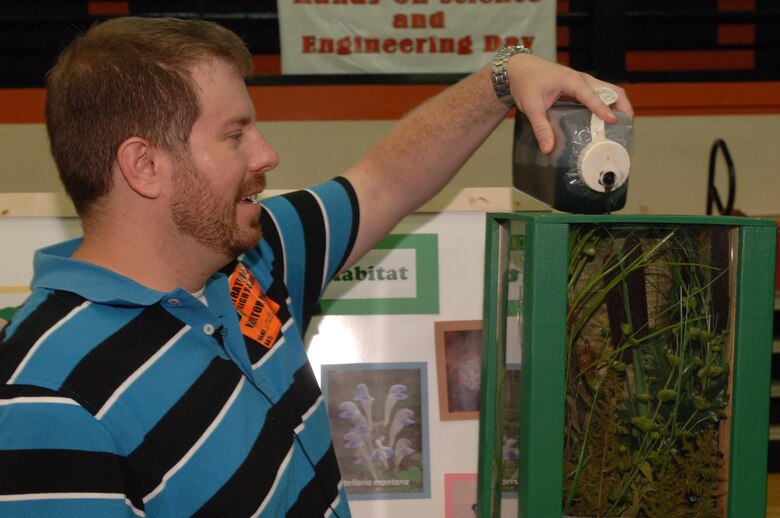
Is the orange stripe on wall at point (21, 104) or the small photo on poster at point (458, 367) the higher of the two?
the orange stripe on wall at point (21, 104)

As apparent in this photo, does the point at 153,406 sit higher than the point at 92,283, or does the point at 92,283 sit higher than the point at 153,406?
the point at 92,283

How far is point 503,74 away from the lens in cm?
124

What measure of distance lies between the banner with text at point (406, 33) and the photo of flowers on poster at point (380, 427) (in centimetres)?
230

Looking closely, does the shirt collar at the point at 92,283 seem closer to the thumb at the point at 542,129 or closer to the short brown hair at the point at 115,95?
the short brown hair at the point at 115,95

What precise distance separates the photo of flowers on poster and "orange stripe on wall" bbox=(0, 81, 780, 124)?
2287 mm

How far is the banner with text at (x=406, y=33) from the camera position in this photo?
3.42 metres

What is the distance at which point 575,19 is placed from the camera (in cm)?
383

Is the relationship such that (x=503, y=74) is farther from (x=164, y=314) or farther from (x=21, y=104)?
(x=21, y=104)

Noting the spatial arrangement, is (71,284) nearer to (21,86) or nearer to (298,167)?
(298,167)

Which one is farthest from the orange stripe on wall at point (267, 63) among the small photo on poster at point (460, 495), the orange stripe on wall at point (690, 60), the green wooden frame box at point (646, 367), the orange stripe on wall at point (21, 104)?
the green wooden frame box at point (646, 367)

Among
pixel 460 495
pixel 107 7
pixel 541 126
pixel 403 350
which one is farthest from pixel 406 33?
pixel 541 126

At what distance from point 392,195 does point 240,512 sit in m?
0.57

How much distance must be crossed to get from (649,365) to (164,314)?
23.5 inches

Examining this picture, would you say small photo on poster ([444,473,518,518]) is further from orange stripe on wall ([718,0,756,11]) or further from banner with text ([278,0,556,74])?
orange stripe on wall ([718,0,756,11])
